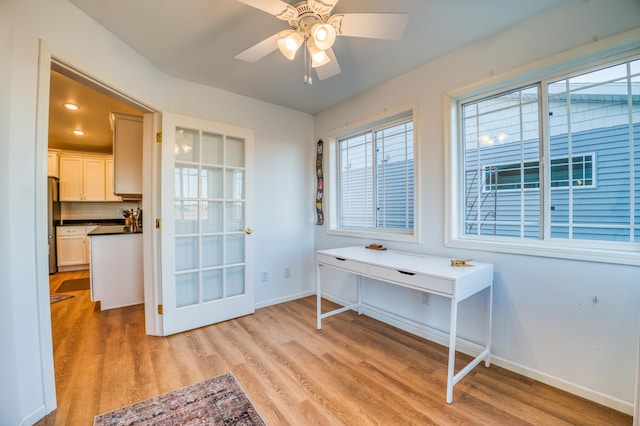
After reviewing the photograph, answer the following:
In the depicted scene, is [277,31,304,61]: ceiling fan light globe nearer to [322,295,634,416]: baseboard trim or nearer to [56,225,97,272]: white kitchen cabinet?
[322,295,634,416]: baseboard trim

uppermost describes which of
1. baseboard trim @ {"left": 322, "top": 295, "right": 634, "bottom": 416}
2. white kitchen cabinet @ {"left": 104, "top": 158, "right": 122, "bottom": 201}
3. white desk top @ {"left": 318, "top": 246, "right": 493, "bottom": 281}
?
white kitchen cabinet @ {"left": 104, "top": 158, "right": 122, "bottom": 201}

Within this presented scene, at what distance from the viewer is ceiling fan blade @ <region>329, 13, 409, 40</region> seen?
138 centimetres

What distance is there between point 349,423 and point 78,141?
6.32 meters

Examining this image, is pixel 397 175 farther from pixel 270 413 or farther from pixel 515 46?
pixel 270 413

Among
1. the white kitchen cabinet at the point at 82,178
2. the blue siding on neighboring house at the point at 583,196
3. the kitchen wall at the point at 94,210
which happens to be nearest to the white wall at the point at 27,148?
the blue siding on neighboring house at the point at 583,196

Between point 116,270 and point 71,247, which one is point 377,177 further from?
point 71,247

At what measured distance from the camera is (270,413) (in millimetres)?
1548

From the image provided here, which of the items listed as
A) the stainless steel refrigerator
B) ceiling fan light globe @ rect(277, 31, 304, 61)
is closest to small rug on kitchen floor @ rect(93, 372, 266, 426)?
ceiling fan light globe @ rect(277, 31, 304, 61)

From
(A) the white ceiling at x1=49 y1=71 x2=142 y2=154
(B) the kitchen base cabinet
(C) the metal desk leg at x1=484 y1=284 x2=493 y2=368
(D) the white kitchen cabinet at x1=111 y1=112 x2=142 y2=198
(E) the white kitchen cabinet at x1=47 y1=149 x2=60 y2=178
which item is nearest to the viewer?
(C) the metal desk leg at x1=484 y1=284 x2=493 y2=368

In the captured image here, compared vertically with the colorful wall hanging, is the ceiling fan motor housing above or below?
above

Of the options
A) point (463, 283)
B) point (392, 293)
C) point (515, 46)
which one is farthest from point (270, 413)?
point (515, 46)

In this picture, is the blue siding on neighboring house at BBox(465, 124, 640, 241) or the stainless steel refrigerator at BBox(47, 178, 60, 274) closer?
the blue siding on neighboring house at BBox(465, 124, 640, 241)

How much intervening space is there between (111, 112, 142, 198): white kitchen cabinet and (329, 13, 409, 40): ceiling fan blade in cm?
310

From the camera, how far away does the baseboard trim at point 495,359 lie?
1575mm
